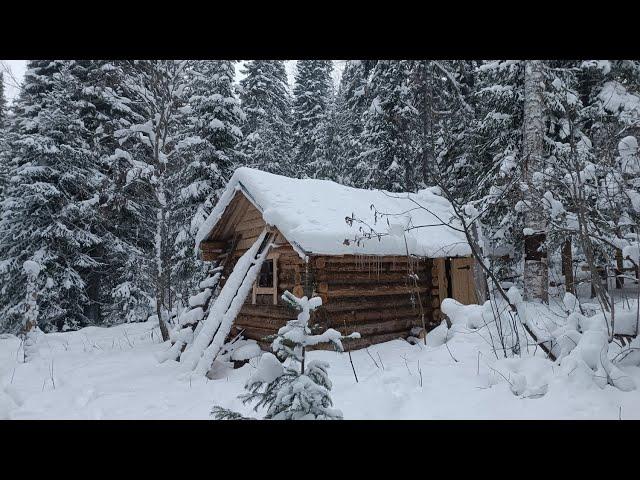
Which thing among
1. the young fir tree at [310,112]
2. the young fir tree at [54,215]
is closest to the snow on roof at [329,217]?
the young fir tree at [54,215]

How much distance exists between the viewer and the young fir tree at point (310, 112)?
27.9 m

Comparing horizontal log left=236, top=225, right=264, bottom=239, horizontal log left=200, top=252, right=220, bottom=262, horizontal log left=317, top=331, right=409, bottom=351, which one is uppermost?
horizontal log left=236, top=225, right=264, bottom=239

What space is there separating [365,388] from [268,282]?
19.3 feet

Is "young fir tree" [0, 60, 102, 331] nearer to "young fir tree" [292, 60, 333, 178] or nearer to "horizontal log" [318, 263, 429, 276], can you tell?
"horizontal log" [318, 263, 429, 276]

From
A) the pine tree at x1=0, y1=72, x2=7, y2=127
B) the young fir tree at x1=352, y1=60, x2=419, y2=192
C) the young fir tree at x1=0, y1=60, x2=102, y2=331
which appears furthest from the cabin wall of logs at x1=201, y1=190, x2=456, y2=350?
the pine tree at x1=0, y1=72, x2=7, y2=127

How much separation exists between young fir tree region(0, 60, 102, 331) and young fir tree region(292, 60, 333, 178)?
14185mm

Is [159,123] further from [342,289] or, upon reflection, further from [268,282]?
[342,289]

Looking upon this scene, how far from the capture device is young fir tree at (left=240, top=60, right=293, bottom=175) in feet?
79.2
